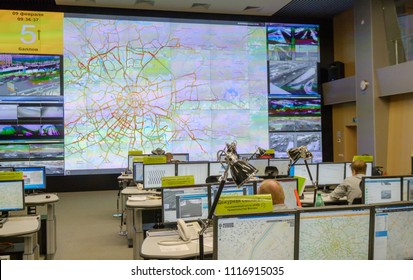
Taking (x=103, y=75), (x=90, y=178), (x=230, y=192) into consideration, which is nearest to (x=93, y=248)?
(x=230, y=192)

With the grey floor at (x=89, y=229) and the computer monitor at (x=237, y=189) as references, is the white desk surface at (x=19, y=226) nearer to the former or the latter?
the grey floor at (x=89, y=229)

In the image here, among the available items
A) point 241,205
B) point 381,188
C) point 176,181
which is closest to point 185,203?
point 176,181

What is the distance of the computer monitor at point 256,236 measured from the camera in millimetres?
1945

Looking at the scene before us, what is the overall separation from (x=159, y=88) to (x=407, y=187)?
7416 mm

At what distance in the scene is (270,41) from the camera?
11.2 meters

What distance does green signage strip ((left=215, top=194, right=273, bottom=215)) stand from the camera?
6.70 feet

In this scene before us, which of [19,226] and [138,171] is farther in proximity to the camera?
[138,171]

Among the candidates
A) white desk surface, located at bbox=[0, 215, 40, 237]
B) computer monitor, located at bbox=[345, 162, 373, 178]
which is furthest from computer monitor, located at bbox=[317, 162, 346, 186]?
white desk surface, located at bbox=[0, 215, 40, 237]

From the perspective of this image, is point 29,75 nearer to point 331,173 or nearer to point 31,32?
point 31,32

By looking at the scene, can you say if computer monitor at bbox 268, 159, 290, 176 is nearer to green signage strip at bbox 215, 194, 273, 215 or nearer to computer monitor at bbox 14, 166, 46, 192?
computer monitor at bbox 14, 166, 46, 192

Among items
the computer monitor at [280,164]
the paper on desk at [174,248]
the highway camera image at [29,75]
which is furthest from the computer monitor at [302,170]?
the highway camera image at [29,75]

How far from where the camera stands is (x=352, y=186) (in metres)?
4.61

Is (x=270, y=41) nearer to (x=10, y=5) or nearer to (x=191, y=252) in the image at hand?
(x=10, y=5)

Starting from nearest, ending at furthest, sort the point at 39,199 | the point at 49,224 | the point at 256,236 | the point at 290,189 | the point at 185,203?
the point at 256,236 < the point at 185,203 < the point at 290,189 < the point at 49,224 < the point at 39,199
